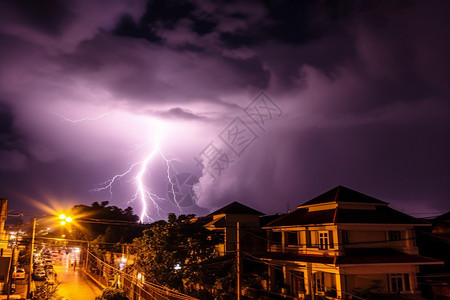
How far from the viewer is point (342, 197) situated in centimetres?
2358

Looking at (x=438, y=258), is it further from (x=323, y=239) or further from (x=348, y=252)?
(x=323, y=239)

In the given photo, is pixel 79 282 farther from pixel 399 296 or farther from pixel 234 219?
pixel 399 296

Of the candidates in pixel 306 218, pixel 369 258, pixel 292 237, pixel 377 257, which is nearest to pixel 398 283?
pixel 377 257

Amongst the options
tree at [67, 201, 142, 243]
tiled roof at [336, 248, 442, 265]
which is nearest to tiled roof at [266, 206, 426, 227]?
tiled roof at [336, 248, 442, 265]

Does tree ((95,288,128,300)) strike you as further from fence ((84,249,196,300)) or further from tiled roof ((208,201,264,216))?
tiled roof ((208,201,264,216))

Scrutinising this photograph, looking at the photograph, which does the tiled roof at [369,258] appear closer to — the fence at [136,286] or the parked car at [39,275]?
the fence at [136,286]

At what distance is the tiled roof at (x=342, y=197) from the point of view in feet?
77.0

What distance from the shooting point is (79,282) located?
39406 millimetres

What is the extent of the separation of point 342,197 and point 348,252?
13.4 feet

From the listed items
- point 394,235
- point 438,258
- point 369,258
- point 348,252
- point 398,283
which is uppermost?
point 394,235

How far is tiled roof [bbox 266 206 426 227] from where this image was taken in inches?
830

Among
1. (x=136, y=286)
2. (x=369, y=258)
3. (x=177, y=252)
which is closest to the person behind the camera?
(x=369, y=258)

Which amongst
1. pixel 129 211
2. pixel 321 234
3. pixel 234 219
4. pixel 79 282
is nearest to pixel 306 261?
pixel 321 234

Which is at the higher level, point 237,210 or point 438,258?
point 237,210
